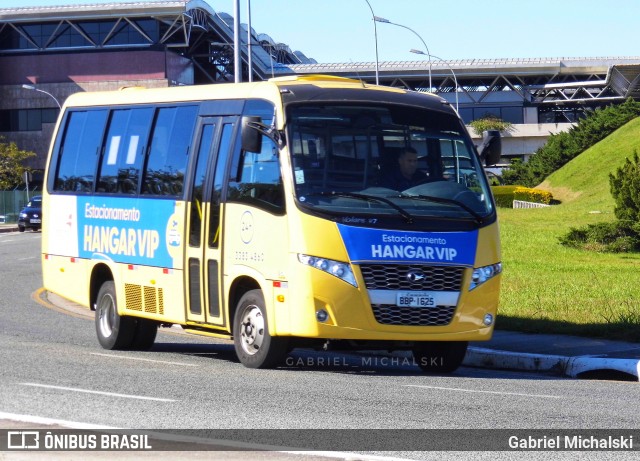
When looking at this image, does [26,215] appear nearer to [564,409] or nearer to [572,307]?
[572,307]

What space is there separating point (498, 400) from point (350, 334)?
7.78 feet

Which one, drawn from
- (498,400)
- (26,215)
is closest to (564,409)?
(498,400)

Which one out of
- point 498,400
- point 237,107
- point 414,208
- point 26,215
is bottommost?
point 26,215

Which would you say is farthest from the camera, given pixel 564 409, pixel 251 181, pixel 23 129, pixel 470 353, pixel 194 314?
pixel 23 129

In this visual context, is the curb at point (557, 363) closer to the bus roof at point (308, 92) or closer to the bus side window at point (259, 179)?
the bus roof at point (308, 92)

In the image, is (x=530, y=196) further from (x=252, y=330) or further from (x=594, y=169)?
(x=252, y=330)

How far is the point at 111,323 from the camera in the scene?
53.1 feet

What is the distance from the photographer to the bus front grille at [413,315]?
496 inches

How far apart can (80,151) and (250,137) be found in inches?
202

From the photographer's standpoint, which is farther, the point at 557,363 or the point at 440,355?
the point at 557,363

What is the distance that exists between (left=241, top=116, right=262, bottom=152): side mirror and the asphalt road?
7.36ft

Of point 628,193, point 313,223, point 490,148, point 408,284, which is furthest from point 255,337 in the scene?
point 628,193

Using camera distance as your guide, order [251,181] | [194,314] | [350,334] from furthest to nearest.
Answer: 1. [194,314]
2. [251,181]
3. [350,334]

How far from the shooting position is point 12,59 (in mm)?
102188
